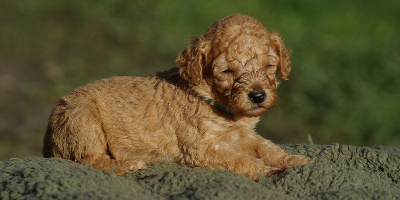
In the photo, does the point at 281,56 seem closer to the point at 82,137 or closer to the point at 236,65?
the point at 236,65

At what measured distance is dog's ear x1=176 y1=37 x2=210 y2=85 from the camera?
7.86 metres

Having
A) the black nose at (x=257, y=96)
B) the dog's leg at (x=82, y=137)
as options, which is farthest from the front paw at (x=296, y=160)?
the dog's leg at (x=82, y=137)

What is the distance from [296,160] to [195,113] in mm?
1033

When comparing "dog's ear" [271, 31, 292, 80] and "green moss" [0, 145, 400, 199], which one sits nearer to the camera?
"green moss" [0, 145, 400, 199]

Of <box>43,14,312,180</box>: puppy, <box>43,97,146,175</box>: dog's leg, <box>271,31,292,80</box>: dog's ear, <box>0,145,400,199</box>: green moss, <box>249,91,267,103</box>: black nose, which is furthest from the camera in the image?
<box>271,31,292,80</box>: dog's ear

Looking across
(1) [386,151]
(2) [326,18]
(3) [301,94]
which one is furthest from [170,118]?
(2) [326,18]

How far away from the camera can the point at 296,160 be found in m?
7.88

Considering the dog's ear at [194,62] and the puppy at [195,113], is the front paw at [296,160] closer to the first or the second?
the puppy at [195,113]

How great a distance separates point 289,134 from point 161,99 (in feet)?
23.1

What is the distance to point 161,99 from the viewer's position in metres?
8.14

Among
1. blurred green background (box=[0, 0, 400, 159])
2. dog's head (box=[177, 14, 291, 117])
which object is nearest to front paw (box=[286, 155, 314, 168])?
dog's head (box=[177, 14, 291, 117])

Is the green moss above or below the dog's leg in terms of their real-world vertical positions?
below

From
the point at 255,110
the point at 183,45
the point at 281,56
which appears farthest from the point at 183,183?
the point at 183,45

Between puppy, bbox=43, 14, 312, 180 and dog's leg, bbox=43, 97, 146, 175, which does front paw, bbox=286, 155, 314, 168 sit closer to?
puppy, bbox=43, 14, 312, 180
